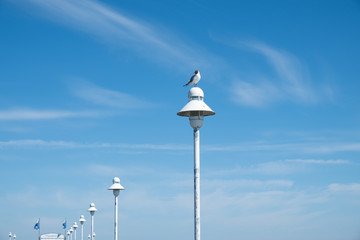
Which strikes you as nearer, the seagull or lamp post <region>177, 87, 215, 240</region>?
lamp post <region>177, 87, 215, 240</region>

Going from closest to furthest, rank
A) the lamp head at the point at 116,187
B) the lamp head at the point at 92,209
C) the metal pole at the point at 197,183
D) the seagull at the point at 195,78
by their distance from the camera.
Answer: the metal pole at the point at 197,183 < the seagull at the point at 195,78 < the lamp head at the point at 116,187 < the lamp head at the point at 92,209

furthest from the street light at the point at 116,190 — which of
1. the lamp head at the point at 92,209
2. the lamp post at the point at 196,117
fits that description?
the lamp post at the point at 196,117

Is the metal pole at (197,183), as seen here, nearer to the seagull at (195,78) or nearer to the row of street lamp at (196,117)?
the row of street lamp at (196,117)

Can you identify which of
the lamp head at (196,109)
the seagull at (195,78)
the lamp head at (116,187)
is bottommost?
the lamp head at (116,187)

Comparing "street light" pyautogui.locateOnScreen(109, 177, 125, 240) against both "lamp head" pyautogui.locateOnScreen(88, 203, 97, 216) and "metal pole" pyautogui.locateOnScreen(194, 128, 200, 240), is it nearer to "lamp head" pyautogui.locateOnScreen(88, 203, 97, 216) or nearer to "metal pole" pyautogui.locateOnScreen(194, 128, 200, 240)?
"lamp head" pyautogui.locateOnScreen(88, 203, 97, 216)

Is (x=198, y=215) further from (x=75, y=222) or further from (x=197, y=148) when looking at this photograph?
(x=75, y=222)

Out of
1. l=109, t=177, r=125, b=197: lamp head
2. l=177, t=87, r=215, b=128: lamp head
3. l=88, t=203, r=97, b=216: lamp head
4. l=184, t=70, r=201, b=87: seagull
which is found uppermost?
l=184, t=70, r=201, b=87: seagull

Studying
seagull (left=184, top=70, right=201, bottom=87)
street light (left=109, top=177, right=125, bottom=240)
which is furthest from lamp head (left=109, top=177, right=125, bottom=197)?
seagull (left=184, top=70, right=201, bottom=87)

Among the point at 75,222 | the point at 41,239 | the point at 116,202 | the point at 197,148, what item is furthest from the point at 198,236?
the point at 41,239

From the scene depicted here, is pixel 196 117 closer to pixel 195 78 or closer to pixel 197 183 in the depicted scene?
pixel 195 78

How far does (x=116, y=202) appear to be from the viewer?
31.5m

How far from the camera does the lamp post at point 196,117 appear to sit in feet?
65.6

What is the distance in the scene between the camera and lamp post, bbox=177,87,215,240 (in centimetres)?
2001

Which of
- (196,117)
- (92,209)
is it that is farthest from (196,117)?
(92,209)
